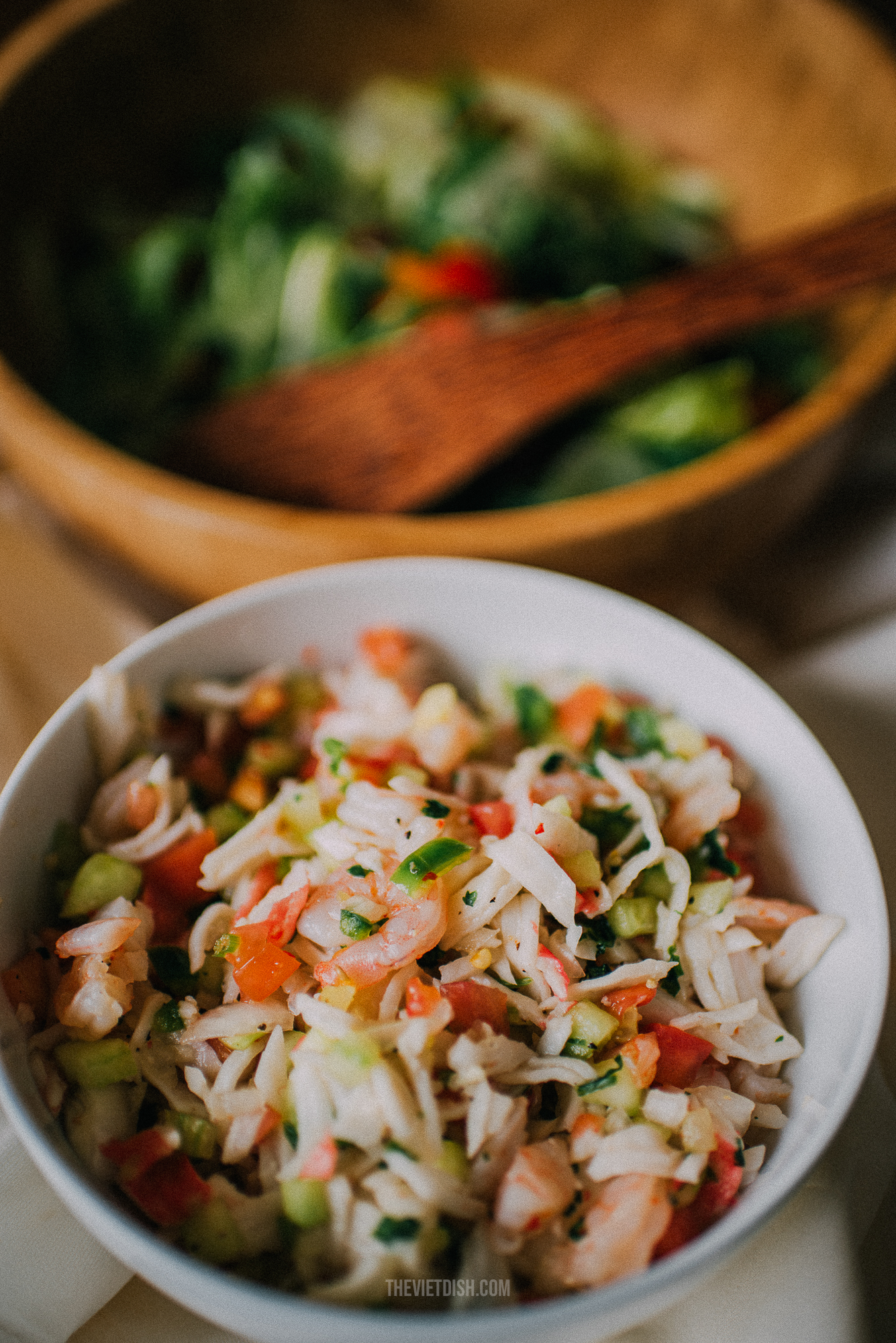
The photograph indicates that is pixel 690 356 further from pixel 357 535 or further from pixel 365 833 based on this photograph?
pixel 365 833

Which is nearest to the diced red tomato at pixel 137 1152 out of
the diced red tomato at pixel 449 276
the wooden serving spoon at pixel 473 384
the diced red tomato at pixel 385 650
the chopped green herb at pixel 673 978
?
the chopped green herb at pixel 673 978

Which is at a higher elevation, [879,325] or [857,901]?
[879,325]

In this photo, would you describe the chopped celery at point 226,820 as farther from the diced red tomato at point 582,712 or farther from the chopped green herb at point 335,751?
the diced red tomato at point 582,712

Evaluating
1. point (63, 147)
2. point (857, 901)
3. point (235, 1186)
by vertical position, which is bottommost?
point (857, 901)

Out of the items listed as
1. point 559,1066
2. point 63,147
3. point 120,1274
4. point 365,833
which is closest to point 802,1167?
point 559,1066

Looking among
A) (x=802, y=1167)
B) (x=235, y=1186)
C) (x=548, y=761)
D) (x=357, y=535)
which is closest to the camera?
(x=802, y=1167)

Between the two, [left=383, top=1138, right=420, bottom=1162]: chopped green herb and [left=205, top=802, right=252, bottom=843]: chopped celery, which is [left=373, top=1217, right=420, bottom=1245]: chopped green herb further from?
[left=205, top=802, right=252, bottom=843]: chopped celery

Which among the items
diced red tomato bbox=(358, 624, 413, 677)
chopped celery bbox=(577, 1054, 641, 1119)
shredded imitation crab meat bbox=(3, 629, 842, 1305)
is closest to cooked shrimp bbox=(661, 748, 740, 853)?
shredded imitation crab meat bbox=(3, 629, 842, 1305)

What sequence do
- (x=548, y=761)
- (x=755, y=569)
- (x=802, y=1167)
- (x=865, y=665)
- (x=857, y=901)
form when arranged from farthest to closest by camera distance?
(x=755, y=569)
(x=865, y=665)
(x=548, y=761)
(x=857, y=901)
(x=802, y=1167)
